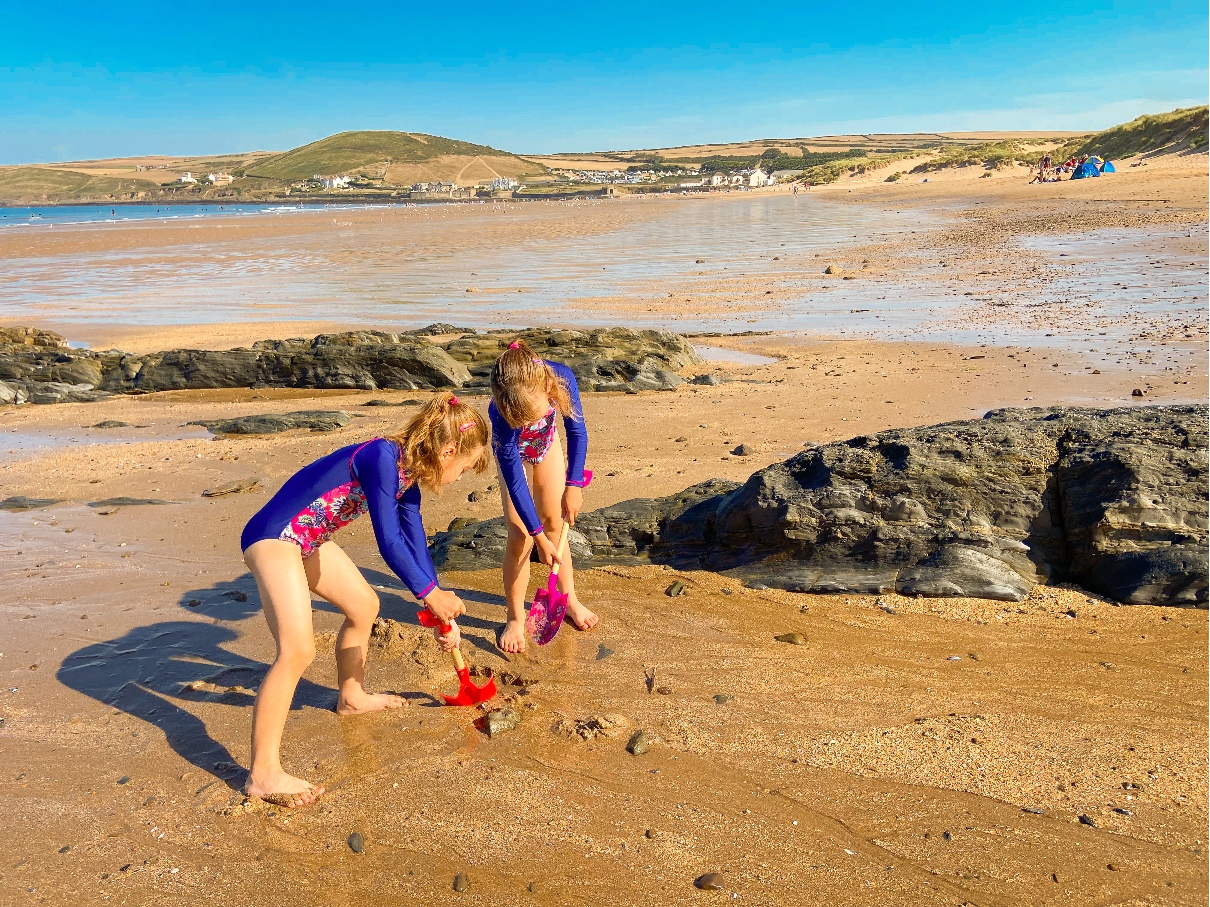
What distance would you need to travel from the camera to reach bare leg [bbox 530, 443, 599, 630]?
4730 millimetres

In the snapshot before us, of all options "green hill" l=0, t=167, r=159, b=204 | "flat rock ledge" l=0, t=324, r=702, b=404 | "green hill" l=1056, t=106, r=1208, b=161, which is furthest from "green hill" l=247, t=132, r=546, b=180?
"flat rock ledge" l=0, t=324, r=702, b=404

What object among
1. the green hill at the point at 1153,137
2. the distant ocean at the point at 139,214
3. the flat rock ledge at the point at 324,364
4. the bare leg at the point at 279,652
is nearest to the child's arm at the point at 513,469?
the bare leg at the point at 279,652

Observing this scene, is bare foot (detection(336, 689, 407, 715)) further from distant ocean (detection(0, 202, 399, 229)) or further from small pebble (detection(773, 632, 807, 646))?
distant ocean (detection(0, 202, 399, 229))

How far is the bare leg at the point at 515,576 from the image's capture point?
15.1 feet

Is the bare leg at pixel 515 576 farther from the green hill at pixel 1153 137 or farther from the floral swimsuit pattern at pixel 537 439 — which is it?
the green hill at pixel 1153 137

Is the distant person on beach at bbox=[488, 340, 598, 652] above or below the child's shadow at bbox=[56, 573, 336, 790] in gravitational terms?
above

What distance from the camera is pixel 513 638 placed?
4.71 metres

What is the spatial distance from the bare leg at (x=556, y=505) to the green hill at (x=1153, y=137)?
171 feet

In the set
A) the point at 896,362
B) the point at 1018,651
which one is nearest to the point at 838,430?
the point at 896,362

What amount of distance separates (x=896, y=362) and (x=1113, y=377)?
247cm

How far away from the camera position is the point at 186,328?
17391 mm

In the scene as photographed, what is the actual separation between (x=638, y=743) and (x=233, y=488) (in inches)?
192

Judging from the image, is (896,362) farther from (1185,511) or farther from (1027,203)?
(1027,203)

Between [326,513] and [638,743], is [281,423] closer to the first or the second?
[326,513]
